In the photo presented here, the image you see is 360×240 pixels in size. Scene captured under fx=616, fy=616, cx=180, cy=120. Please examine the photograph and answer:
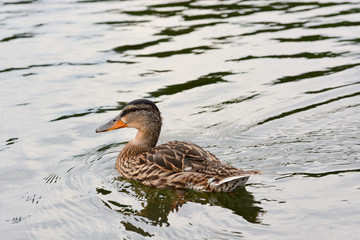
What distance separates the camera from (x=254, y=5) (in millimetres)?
15609

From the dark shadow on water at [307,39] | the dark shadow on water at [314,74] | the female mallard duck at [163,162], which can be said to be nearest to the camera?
the female mallard duck at [163,162]

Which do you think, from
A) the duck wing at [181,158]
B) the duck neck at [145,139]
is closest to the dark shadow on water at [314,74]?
the duck neck at [145,139]

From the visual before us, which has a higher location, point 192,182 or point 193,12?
point 193,12

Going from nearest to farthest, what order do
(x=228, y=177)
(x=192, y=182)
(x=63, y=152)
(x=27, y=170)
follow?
(x=228, y=177) → (x=192, y=182) → (x=27, y=170) → (x=63, y=152)

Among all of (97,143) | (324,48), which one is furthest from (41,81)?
(324,48)

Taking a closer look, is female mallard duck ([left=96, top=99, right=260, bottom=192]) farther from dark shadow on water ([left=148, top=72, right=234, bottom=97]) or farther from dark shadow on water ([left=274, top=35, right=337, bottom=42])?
dark shadow on water ([left=274, top=35, right=337, bottom=42])

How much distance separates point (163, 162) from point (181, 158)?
0.27m

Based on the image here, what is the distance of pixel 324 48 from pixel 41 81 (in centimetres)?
556

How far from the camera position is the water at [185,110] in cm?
669

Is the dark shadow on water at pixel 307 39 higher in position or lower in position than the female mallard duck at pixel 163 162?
higher

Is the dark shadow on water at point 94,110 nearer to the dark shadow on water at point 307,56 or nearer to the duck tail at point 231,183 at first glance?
the dark shadow on water at point 307,56

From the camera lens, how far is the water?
6.69 metres

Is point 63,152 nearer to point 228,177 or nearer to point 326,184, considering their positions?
point 228,177

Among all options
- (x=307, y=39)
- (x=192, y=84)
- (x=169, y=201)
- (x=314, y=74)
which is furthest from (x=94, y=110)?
(x=307, y=39)
